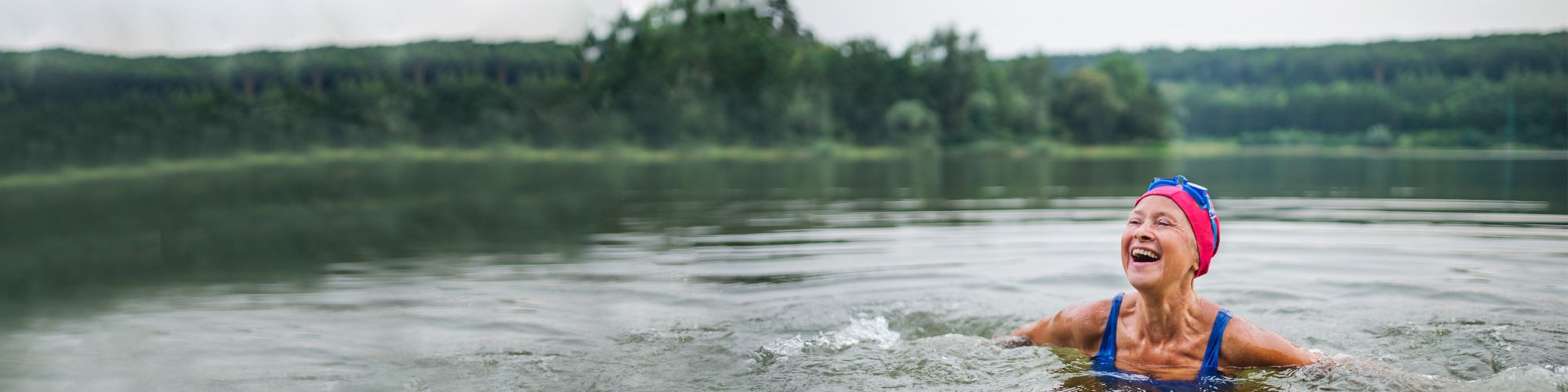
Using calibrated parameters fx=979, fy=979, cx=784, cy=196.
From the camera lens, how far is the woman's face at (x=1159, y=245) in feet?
13.1

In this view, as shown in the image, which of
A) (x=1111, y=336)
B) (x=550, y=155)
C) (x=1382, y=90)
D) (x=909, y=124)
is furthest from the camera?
(x=1382, y=90)

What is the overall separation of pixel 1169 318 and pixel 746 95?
202 feet

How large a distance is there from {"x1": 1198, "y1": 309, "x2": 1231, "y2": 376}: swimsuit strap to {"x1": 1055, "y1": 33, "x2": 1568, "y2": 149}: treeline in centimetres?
7865

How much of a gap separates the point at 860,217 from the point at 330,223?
8.55 meters

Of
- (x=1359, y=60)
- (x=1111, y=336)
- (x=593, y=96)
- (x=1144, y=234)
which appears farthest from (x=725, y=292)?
(x=1359, y=60)

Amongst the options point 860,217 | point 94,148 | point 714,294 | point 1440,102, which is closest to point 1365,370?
point 714,294

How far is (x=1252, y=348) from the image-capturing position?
4289 millimetres

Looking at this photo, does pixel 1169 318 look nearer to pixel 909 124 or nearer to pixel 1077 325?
pixel 1077 325

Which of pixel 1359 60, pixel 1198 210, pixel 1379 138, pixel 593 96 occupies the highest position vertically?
pixel 1359 60

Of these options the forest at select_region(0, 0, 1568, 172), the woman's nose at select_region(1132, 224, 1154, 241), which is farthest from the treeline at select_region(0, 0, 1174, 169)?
the woman's nose at select_region(1132, 224, 1154, 241)

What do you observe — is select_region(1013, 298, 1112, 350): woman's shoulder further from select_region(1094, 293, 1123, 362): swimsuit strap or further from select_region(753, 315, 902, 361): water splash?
select_region(753, 315, 902, 361): water splash

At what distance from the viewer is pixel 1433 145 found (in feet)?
255

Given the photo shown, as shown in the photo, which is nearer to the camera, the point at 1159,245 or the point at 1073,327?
the point at 1159,245

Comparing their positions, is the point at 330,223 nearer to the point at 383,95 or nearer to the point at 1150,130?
the point at 383,95
